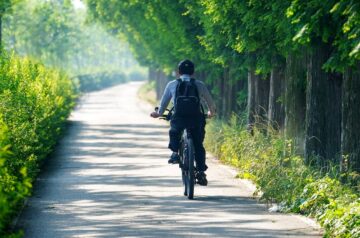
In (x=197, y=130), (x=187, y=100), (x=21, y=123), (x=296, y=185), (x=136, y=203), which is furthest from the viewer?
(x=21, y=123)

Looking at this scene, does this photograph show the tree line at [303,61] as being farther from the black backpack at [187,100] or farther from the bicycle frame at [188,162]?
the bicycle frame at [188,162]

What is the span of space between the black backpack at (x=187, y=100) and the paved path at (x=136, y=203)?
4.02 ft

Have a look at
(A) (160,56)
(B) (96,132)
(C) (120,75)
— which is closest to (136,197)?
(B) (96,132)

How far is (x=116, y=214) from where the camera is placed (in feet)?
45.0

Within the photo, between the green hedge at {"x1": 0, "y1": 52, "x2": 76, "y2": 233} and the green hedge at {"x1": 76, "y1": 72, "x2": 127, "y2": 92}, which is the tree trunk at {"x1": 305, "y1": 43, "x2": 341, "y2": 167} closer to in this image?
the green hedge at {"x1": 0, "y1": 52, "x2": 76, "y2": 233}

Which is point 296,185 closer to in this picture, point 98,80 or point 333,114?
point 333,114

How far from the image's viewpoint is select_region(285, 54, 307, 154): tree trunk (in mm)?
17938

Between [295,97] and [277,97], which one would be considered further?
[277,97]

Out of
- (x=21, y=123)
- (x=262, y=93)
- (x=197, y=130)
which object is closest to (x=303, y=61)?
(x=197, y=130)

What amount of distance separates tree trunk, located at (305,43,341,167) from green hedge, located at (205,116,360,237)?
0.41 metres

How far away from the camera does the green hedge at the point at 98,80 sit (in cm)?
8797

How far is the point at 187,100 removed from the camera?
15.6m

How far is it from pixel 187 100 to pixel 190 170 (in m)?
1.03

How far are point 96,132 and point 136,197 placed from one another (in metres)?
18.7
